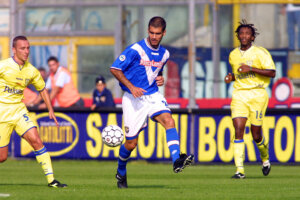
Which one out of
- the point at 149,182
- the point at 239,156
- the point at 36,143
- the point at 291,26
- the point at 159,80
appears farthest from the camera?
the point at 291,26

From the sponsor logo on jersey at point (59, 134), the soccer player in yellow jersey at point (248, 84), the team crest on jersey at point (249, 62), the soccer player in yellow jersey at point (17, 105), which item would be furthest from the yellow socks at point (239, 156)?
the sponsor logo on jersey at point (59, 134)

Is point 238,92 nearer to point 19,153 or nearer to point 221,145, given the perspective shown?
point 221,145

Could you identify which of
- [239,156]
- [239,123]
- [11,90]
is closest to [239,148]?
[239,156]

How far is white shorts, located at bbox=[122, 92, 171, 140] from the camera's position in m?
9.81

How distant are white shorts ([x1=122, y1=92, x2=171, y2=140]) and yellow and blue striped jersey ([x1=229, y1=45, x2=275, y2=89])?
286 centimetres

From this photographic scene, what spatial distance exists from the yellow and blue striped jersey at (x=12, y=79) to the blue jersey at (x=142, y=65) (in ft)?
4.14

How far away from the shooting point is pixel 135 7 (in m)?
19.6

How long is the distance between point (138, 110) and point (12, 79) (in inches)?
67.4

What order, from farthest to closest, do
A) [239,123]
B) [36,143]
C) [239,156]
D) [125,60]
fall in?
[239,123] → [239,156] → [36,143] → [125,60]

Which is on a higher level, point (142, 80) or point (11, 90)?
point (142, 80)

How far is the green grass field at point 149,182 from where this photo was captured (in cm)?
930

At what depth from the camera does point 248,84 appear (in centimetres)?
1241

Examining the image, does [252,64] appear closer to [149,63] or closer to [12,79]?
[149,63]

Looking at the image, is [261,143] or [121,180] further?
[261,143]
